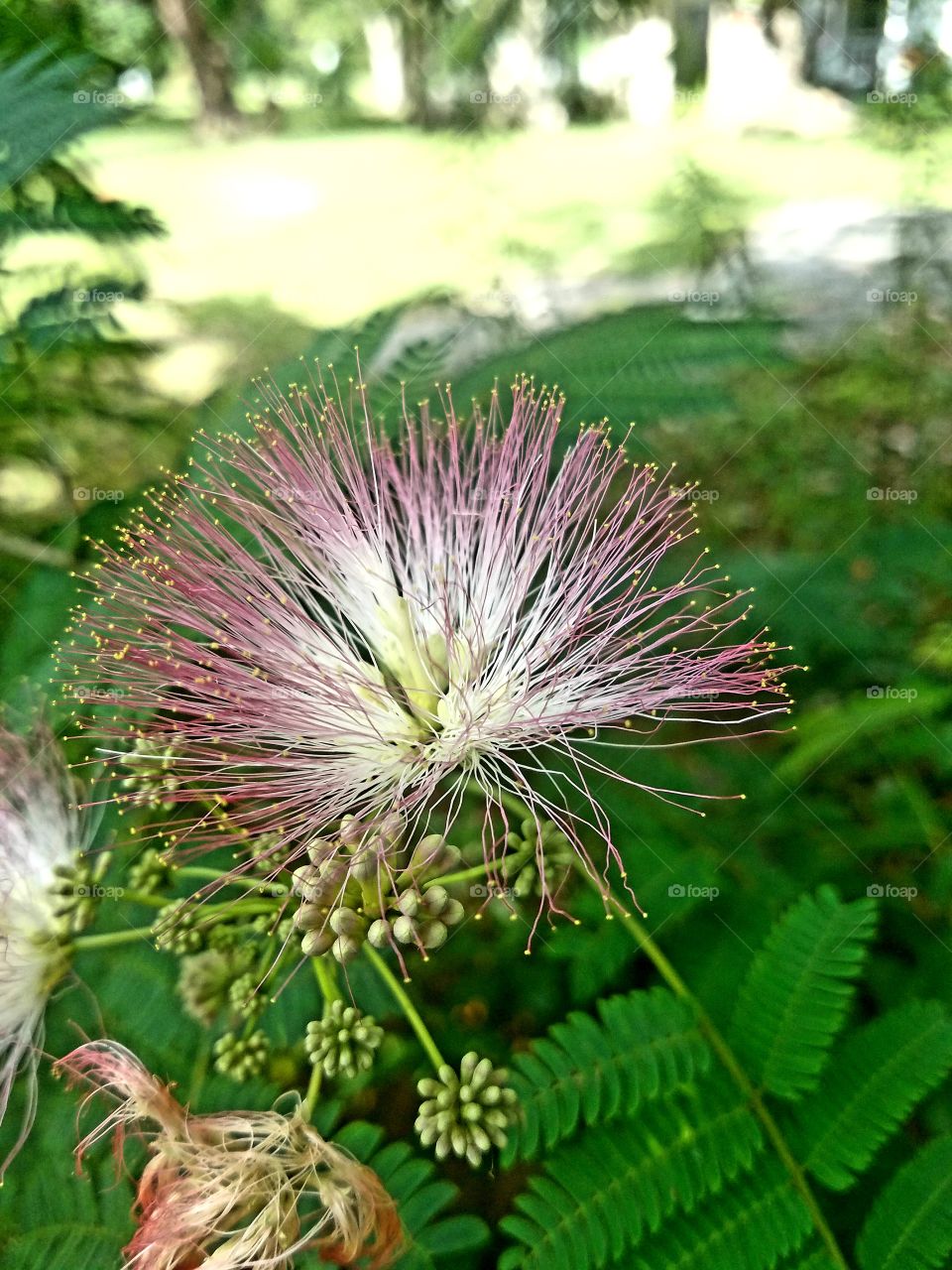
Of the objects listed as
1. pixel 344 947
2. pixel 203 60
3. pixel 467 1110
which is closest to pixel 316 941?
pixel 344 947

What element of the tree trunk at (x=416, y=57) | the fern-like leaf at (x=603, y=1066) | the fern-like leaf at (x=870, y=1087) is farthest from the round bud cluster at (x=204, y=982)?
the tree trunk at (x=416, y=57)

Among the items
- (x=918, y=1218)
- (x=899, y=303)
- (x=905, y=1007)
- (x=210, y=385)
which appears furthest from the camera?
(x=899, y=303)

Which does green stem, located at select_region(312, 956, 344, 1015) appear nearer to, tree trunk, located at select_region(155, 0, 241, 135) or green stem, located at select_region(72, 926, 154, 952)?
green stem, located at select_region(72, 926, 154, 952)

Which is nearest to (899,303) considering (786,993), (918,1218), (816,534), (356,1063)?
(816,534)

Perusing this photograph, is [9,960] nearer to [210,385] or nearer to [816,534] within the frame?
[210,385]

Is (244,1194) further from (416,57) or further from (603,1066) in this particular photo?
(416,57)

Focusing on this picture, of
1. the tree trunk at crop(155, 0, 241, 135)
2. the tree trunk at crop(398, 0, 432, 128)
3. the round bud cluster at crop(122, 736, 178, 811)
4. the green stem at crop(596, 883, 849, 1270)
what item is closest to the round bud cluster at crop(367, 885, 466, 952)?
the green stem at crop(596, 883, 849, 1270)
